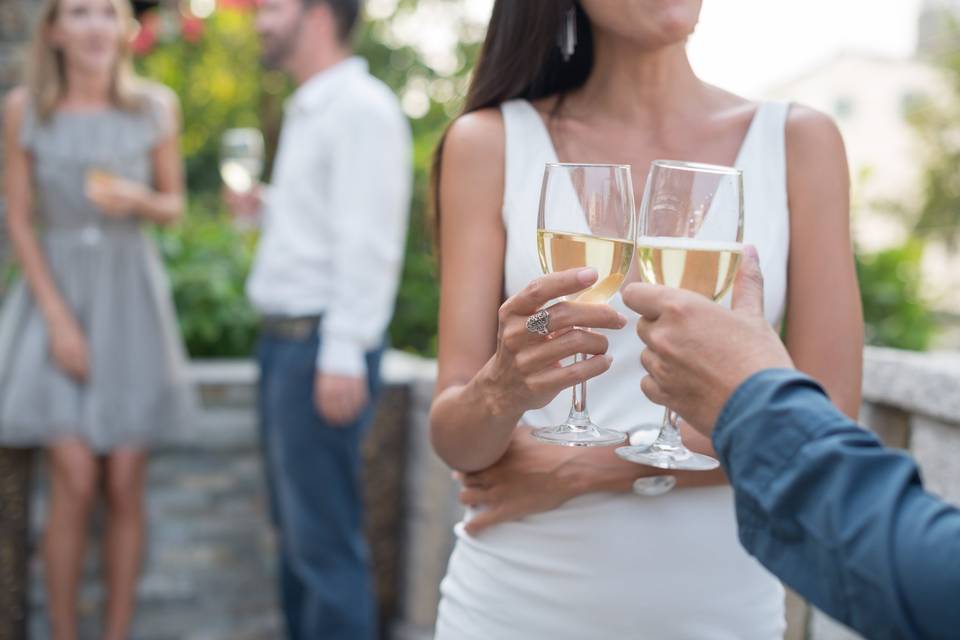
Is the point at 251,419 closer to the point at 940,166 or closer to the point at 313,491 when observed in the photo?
the point at 313,491

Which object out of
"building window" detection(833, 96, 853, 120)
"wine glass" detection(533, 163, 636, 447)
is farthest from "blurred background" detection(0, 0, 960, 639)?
"building window" detection(833, 96, 853, 120)

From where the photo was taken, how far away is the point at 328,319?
3355mm

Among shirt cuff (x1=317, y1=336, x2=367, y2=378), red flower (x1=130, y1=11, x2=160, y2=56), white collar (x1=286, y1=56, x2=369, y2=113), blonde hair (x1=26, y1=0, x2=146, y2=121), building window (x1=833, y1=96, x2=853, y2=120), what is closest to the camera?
shirt cuff (x1=317, y1=336, x2=367, y2=378)

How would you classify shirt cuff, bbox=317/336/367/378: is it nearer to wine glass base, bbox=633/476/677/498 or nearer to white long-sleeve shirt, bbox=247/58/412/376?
white long-sleeve shirt, bbox=247/58/412/376

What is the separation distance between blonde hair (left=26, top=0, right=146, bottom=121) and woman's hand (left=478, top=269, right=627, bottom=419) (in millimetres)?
3061

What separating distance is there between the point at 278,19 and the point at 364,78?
421 mm

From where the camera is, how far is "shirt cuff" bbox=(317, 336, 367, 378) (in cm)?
332

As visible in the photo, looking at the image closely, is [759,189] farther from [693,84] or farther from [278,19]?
[278,19]

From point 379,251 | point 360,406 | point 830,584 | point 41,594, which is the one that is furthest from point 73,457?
point 830,584

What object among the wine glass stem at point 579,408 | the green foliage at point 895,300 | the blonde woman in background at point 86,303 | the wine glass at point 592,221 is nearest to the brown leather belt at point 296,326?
the blonde woman in background at point 86,303

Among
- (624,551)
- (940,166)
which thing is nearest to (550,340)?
(624,551)

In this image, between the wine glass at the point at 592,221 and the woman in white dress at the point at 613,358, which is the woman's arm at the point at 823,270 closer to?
the woman in white dress at the point at 613,358

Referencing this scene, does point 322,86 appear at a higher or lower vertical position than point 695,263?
higher

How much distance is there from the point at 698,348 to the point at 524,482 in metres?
0.64
